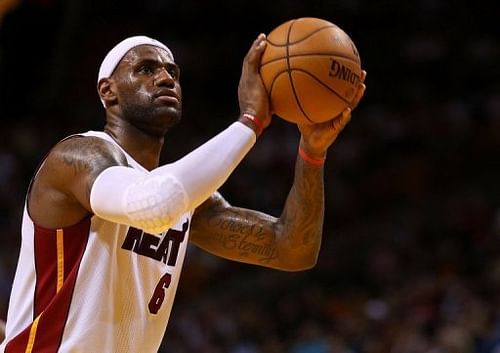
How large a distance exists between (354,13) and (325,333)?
21.7ft

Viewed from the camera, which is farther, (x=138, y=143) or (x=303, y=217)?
(x=303, y=217)

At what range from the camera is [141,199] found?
13.6 feet

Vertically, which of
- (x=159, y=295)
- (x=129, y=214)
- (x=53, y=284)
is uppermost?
(x=129, y=214)

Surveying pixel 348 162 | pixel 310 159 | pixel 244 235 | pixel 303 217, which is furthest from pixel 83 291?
pixel 348 162

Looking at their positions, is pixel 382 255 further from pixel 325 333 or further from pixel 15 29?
pixel 15 29

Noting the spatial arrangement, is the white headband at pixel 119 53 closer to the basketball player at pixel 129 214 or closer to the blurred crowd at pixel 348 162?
the basketball player at pixel 129 214

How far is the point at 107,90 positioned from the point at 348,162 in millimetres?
8535

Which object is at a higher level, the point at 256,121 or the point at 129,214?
the point at 256,121

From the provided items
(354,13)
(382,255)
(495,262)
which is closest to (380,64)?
(354,13)

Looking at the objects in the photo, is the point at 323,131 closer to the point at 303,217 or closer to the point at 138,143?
the point at 303,217

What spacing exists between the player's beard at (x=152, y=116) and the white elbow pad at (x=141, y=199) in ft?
2.41

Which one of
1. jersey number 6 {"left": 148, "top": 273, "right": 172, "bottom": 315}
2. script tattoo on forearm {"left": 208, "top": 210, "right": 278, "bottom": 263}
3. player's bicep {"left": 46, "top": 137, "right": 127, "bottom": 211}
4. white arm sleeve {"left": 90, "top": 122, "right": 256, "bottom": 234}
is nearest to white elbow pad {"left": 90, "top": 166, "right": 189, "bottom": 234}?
white arm sleeve {"left": 90, "top": 122, "right": 256, "bottom": 234}

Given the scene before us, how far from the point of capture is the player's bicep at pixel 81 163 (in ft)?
14.4

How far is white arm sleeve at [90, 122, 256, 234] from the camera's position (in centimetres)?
414
